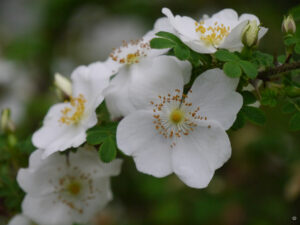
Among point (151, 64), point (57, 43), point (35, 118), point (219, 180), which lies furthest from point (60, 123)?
point (57, 43)

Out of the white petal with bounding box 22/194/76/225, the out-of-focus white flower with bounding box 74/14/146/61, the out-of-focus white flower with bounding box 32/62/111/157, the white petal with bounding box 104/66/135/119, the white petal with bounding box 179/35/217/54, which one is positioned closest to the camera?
the white petal with bounding box 179/35/217/54

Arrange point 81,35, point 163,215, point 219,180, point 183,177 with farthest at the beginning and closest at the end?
1. point 81,35
2. point 219,180
3. point 163,215
4. point 183,177

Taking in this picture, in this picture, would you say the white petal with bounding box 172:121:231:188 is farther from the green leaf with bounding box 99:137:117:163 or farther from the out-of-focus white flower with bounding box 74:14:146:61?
the out-of-focus white flower with bounding box 74:14:146:61

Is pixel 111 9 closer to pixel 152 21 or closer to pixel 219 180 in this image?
pixel 152 21

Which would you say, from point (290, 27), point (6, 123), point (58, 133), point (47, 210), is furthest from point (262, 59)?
point (6, 123)

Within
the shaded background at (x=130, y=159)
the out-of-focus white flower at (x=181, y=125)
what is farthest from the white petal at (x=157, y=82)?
the shaded background at (x=130, y=159)

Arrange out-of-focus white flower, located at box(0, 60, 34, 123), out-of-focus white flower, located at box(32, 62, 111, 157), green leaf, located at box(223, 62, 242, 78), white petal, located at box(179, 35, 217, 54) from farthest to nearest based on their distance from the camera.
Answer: out-of-focus white flower, located at box(0, 60, 34, 123) < out-of-focus white flower, located at box(32, 62, 111, 157) < white petal, located at box(179, 35, 217, 54) < green leaf, located at box(223, 62, 242, 78)

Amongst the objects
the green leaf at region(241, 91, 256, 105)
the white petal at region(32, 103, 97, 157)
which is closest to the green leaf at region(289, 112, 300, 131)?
the green leaf at region(241, 91, 256, 105)
